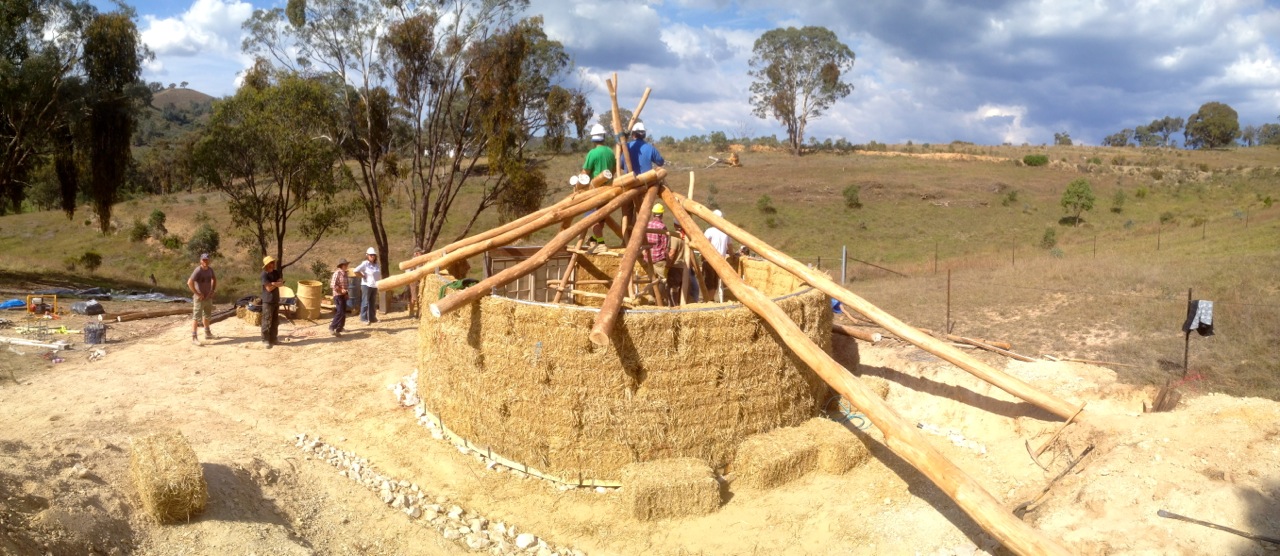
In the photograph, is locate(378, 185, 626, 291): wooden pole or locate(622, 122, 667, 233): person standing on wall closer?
locate(378, 185, 626, 291): wooden pole

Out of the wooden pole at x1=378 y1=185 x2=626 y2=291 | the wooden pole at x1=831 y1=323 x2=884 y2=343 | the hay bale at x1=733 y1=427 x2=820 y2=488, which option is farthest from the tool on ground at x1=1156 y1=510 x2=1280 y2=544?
the wooden pole at x1=378 y1=185 x2=626 y2=291

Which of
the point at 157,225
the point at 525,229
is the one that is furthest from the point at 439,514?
the point at 157,225

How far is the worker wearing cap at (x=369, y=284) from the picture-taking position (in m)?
12.9

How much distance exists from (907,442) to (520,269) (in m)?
4.12

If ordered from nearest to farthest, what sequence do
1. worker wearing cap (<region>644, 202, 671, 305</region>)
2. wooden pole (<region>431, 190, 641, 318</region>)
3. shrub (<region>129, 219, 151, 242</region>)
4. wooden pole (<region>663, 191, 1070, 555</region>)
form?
1. wooden pole (<region>663, 191, 1070, 555</region>)
2. wooden pole (<region>431, 190, 641, 318</region>)
3. worker wearing cap (<region>644, 202, 671, 305</region>)
4. shrub (<region>129, 219, 151, 242</region>)

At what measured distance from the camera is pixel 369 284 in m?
12.8

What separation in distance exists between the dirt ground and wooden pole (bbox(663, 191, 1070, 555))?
84 centimetres

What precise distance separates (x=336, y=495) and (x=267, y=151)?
49.5ft

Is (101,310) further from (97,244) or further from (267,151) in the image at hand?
(97,244)

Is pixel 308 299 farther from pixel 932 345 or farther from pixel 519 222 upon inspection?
pixel 932 345

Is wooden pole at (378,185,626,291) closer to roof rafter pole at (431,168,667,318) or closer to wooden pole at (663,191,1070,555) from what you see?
roof rafter pole at (431,168,667,318)

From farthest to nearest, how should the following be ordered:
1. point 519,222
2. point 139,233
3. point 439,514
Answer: point 139,233, point 519,222, point 439,514

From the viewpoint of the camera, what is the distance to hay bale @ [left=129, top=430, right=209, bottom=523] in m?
5.51

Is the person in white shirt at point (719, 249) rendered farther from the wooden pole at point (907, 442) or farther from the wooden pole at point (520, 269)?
the wooden pole at point (907, 442)
